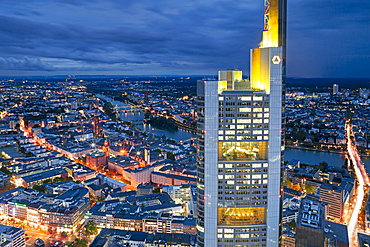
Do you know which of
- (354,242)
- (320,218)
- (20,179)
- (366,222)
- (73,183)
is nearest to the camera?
(320,218)

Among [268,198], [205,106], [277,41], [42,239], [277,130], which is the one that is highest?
[277,41]

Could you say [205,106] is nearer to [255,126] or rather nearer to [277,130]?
[255,126]

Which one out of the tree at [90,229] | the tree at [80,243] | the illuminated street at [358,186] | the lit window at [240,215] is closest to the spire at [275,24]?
the lit window at [240,215]

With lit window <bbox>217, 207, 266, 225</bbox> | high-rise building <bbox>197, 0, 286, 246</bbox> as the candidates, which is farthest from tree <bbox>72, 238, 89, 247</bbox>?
lit window <bbox>217, 207, 266, 225</bbox>

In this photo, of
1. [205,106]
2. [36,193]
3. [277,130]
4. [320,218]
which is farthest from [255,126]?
[36,193]

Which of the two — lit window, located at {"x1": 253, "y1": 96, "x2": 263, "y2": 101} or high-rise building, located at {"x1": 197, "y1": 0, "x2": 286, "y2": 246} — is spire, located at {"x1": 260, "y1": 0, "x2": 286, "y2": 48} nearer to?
high-rise building, located at {"x1": 197, "y1": 0, "x2": 286, "y2": 246}

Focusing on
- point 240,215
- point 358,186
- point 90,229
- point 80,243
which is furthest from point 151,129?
point 240,215
